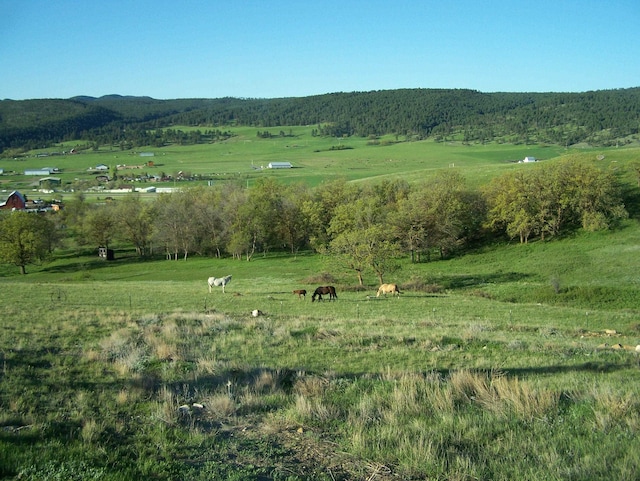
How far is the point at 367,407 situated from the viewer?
808 centimetres

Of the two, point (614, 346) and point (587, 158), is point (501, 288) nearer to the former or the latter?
point (614, 346)

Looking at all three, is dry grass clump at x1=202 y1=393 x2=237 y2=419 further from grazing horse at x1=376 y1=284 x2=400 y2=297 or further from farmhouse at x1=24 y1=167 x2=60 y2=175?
farmhouse at x1=24 y1=167 x2=60 y2=175

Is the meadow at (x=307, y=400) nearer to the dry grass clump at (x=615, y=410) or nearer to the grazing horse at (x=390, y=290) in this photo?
the dry grass clump at (x=615, y=410)

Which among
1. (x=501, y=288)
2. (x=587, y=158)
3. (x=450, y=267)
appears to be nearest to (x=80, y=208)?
(x=450, y=267)

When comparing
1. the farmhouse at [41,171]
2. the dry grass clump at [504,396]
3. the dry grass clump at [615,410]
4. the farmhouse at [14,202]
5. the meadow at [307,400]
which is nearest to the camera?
the meadow at [307,400]

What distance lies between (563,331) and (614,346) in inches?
192

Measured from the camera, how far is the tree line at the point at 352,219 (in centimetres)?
6291

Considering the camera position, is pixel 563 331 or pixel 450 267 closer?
pixel 563 331

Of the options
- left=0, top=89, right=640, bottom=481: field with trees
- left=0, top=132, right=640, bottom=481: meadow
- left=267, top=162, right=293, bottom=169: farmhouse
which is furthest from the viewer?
left=267, top=162, right=293, bottom=169: farmhouse

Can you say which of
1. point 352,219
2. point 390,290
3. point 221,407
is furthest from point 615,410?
point 352,219

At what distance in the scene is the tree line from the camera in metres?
62.9

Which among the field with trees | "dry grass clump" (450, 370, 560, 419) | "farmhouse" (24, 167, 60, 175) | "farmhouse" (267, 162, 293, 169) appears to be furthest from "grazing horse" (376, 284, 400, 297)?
"farmhouse" (24, 167, 60, 175)

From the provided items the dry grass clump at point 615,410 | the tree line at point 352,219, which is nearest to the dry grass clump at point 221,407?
the dry grass clump at point 615,410

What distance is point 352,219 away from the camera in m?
64.7
